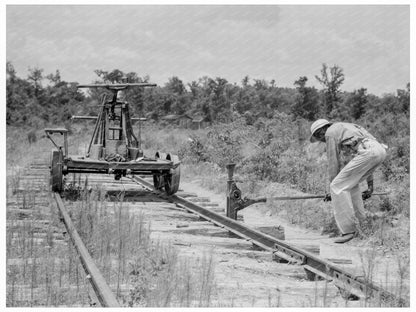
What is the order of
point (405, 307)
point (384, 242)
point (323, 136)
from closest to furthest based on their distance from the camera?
point (405, 307) < point (384, 242) < point (323, 136)

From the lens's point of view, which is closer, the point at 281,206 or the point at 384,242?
the point at 384,242

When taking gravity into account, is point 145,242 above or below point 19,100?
below

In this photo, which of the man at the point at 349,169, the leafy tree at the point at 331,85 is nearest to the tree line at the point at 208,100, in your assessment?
the leafy tree at the point at 331,85

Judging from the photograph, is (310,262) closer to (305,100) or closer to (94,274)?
(94,274)

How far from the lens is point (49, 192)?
938cm

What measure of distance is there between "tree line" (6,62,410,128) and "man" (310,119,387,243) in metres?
13.0

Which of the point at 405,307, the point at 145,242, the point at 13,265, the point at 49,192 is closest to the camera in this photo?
the point at 405,307

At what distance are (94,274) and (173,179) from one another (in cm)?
577

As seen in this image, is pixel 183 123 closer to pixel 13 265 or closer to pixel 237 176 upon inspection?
pixel 237 176

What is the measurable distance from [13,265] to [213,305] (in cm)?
198

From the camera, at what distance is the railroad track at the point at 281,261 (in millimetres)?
3854

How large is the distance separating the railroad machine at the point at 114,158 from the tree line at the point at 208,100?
29.8 ft

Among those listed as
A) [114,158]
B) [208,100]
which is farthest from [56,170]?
[208,100]
